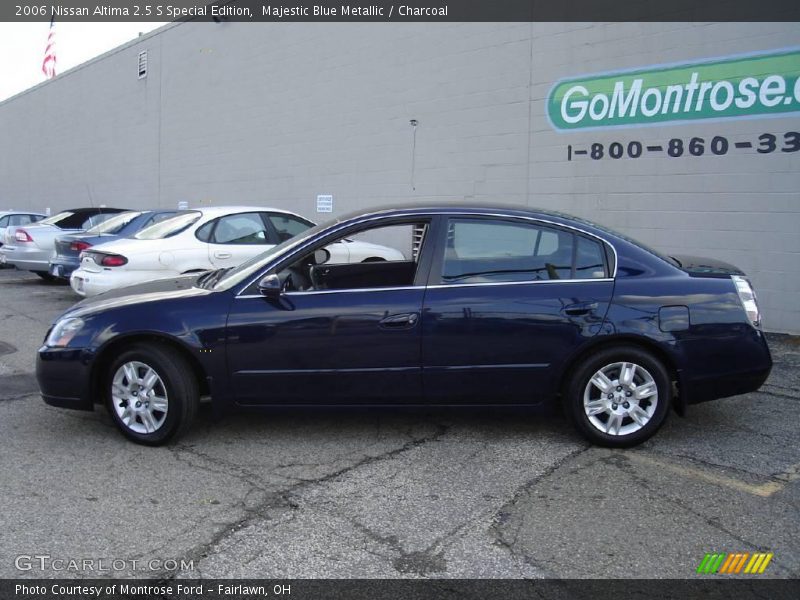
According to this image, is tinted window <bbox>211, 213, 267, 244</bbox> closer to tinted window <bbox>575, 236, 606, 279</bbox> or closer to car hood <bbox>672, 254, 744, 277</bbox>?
tinted window <bbox>575, 236, 606, 279</bbox>

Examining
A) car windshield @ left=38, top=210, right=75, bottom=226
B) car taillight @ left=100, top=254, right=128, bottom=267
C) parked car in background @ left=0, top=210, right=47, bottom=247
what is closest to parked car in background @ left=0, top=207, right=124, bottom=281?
car windshield @ left=38, top=210, right=75, bottom=226

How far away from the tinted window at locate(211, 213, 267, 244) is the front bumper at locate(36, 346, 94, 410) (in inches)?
174

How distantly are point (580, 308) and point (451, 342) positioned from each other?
866mm

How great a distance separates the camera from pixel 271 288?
462cm

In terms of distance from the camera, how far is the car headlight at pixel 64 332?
15.6ft

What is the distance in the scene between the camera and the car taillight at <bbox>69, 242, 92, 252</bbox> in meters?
10.7

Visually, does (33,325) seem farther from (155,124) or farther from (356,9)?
(155,124)

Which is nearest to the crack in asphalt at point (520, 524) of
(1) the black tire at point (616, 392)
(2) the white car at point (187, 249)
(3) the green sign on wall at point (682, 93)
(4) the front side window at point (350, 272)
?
(1) the black tire at point (616, 392)

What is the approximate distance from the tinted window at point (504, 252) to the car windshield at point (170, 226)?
211 inches

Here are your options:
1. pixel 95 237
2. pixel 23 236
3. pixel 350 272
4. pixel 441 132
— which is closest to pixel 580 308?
pixel 350 272

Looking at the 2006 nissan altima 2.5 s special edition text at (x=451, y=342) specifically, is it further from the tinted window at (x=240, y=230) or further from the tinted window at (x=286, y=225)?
the tinted window at (x=286, y=225)

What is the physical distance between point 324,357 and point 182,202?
51.8 feet

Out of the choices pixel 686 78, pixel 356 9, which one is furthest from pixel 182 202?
pixel 686 78

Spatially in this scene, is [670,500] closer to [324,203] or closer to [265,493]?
[265,493]
